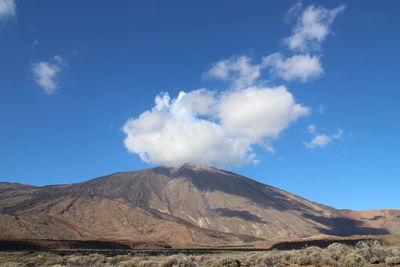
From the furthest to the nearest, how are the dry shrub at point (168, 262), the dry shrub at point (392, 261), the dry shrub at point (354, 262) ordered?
the dry shrub at point (392, 261)
the dry shrub at point (168, 262)
the dry shrub at point (354, 262)

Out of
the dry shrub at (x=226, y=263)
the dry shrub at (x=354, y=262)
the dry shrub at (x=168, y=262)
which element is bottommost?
the dry shrub at (x=226, y=263)

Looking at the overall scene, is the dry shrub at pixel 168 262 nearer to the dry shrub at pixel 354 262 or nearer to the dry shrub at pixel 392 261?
the dry shrub at pixel 354 262

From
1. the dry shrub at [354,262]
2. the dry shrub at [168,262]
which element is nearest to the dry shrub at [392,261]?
the dry shrub at [354,262]

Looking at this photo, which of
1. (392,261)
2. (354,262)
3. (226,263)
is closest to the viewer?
(354,262)

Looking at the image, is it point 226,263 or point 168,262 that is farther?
point 226,263

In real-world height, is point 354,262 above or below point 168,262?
above

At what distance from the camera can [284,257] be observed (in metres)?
25.6

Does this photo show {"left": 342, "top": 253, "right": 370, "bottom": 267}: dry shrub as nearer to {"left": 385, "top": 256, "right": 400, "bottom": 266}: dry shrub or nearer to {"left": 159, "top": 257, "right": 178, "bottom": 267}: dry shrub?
{"left": 385, "top": 256, "right": 400, "bottom": 266}: dry shrub

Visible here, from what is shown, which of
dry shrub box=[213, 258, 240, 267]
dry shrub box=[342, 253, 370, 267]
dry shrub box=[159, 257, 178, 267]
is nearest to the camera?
dry shrub box=[342, 253, 370, 267]

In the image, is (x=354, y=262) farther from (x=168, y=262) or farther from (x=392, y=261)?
(x=168, y=262)

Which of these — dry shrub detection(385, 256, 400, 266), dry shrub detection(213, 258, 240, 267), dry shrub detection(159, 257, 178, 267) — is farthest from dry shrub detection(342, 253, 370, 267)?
dry shrub detection(159, 257, 178, 267)

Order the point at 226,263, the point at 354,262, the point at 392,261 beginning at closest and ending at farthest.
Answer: the point at 354,262, the point at 392,261, the point at 226,263

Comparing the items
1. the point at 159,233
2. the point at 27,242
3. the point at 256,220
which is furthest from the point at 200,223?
the point at 27,242

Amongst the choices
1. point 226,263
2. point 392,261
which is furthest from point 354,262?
point 226,263
